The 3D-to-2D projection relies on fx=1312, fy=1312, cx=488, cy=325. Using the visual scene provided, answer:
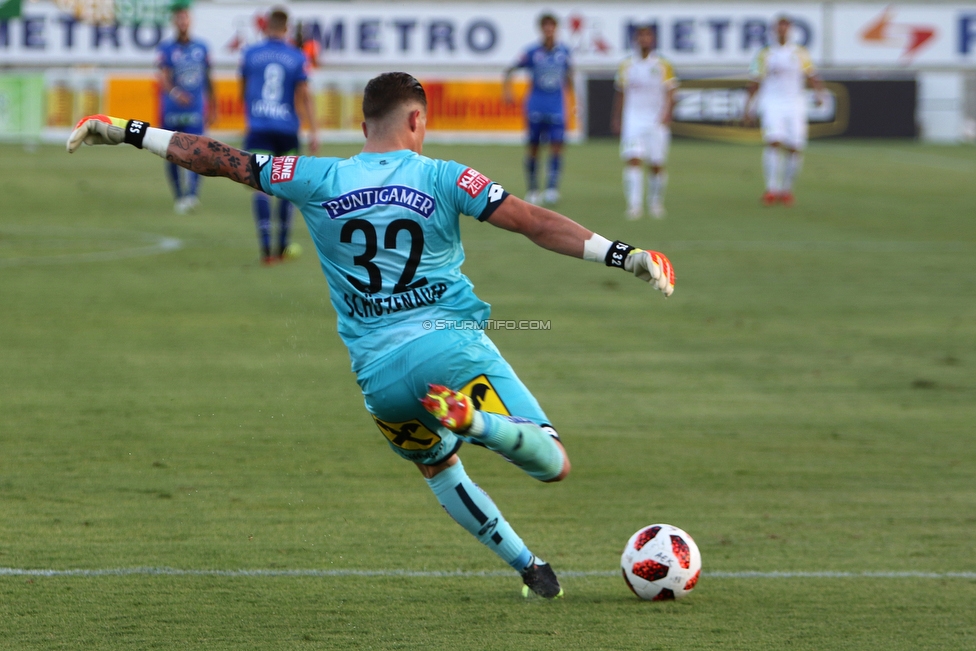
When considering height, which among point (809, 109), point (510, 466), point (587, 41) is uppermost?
point (587, 41)

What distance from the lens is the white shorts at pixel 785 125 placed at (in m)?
18.4

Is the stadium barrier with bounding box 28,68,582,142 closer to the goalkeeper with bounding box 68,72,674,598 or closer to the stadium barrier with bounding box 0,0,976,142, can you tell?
the stadium barrier with bounding box 0,0,976,142

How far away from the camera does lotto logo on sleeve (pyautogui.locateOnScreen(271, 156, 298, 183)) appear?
4274 mm

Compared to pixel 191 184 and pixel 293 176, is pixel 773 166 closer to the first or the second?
pixel 191 184

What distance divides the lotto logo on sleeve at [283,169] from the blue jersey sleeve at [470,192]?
50 cm

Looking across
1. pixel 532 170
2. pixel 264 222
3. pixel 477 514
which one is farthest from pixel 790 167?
pixel 477 514

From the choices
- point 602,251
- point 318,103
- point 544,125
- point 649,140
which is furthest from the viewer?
point 318,103

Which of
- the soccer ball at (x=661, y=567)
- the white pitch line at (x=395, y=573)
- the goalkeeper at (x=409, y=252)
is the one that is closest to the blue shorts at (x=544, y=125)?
the white pitch line at (x=395, y=573)

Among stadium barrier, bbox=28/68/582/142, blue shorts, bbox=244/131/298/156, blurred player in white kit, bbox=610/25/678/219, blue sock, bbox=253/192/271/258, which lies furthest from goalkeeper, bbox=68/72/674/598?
stadium barrier, bbox=28/68/582/142

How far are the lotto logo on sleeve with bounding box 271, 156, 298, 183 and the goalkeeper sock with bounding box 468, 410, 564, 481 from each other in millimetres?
1040

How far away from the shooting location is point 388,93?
4.21 m

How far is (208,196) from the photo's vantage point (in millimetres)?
19703

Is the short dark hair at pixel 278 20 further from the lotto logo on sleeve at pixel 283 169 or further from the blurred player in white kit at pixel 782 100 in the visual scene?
the lotto logo on sleeve at pixel 283 169

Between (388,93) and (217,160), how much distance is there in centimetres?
64
